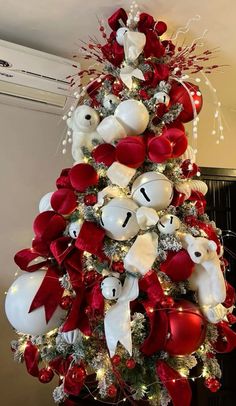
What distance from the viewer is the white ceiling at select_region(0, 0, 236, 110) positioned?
1.34 metres

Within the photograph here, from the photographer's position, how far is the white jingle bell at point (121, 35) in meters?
1.29

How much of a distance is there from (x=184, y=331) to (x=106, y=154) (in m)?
0.57

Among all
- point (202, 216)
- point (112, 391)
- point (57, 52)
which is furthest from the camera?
point (57, 52)

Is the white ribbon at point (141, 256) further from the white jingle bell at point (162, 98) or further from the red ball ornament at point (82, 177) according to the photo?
the white jingle bell at point (162, 98)

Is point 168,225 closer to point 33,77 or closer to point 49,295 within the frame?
point 49,295

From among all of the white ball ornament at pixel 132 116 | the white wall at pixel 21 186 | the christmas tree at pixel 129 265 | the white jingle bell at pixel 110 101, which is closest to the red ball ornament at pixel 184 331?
the christmas tree at pixel 129 265

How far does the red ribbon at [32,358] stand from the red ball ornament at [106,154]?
1.99 ft

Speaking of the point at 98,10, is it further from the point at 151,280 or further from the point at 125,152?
the point at 151,280

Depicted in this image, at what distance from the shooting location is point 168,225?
1110mm

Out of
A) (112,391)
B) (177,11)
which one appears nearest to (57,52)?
(177,11)

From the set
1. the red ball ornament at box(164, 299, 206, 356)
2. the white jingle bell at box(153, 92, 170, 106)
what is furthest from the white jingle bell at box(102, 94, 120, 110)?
the red ball ornament at box(164, 299, 206, 356)

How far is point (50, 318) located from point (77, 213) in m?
0.32

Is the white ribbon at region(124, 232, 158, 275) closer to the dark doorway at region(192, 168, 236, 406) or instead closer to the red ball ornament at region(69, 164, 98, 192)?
the red ball ornament at region(69, 164, 98, 192)

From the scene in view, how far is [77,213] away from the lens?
1.20 m
